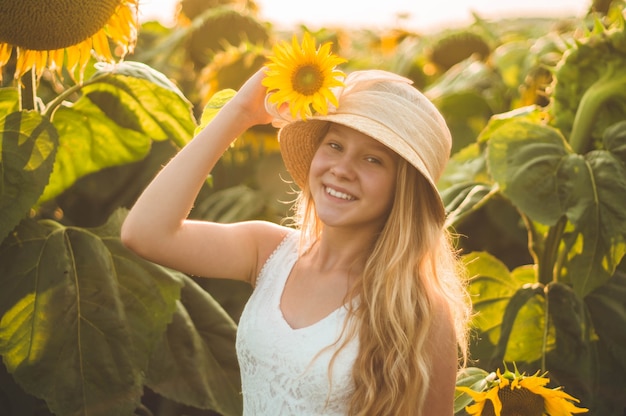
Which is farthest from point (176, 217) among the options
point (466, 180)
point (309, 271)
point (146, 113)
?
point (466, 180)

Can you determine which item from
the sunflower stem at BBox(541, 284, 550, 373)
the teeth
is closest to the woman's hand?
the teeth

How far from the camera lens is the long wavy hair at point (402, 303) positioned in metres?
1.73

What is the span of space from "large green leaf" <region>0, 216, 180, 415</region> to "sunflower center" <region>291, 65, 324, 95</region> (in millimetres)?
662

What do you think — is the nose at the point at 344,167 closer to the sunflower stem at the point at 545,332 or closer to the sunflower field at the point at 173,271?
the sunflower field at the point at 173,271

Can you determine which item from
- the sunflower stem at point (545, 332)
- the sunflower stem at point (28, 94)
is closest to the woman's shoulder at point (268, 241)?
the sunflower stem at point (28, 94)

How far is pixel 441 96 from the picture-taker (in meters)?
3.36

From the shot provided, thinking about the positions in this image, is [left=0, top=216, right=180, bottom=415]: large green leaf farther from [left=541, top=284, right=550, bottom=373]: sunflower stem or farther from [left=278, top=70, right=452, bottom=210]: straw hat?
[left=541, top=284, right=550, bottom=373]: sunflower stem

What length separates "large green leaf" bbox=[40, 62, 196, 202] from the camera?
2.10 metres

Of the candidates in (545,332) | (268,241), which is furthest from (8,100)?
(545,332)

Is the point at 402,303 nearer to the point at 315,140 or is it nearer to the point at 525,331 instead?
the point at 315,140

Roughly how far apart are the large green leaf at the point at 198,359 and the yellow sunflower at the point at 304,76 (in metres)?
0.77

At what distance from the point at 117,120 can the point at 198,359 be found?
0.61 m

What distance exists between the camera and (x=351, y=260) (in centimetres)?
190

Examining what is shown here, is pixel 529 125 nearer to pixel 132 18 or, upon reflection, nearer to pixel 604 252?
pixel 604 252
